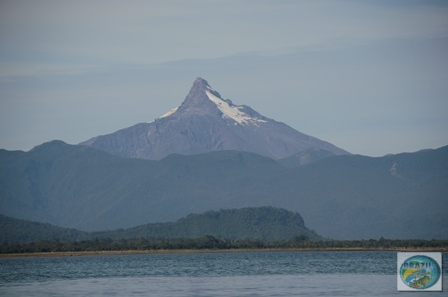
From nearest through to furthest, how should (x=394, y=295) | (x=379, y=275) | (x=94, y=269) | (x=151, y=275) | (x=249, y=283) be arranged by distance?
(x=394, y=295) < (x=249, y=283) < (x=379, y=275) < (x=151, y=275) < (x=94, y=269)

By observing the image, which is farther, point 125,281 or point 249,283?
point 125,281

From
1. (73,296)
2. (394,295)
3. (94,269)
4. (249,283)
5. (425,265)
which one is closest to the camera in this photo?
(425,265)

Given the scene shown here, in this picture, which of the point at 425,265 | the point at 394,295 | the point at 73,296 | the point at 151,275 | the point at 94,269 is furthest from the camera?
the point at 94,269

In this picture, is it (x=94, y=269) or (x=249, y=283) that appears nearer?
(x=249, y=283)

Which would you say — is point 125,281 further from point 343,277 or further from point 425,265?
point 425,265

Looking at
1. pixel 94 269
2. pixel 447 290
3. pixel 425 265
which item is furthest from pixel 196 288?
pixel 94 269

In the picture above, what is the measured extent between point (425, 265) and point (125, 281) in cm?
5004

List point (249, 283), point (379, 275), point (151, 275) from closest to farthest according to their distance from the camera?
point (249, 283) → point (379, 275) → point (151, 275)

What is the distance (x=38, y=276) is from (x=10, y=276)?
400 centimetres

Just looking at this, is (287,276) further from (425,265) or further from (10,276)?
(425,265)

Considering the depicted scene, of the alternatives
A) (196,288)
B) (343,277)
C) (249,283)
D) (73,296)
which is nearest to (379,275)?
(343,277)

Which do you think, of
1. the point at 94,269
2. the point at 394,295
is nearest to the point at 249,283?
the point at 394,295

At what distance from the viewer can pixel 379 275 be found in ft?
385

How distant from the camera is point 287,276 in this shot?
120562mm
